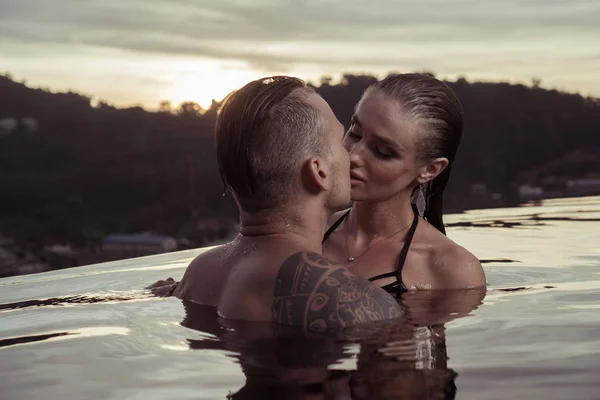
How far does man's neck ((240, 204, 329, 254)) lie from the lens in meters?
3.81

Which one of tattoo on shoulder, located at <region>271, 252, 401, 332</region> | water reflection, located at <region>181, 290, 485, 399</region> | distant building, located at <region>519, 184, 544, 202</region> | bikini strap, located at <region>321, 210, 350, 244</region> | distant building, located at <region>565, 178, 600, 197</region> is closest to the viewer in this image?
water reflection, located at <region>181, 290, 485, 399</region>

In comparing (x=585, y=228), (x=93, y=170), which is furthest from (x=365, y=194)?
(x=93, y=170)

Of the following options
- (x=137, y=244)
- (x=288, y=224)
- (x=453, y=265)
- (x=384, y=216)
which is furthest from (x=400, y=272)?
(x=137, y=244)

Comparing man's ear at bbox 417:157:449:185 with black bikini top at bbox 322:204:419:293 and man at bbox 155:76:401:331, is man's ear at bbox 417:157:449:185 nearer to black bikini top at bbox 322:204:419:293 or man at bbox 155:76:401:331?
black bikini top at bbox 322:204:419:293

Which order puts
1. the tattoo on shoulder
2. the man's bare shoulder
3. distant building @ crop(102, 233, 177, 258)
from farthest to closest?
1. distant building @ crop(102, 233, 177, 258)
2. the man's bare shoulder
3. the tattoo on shoulder

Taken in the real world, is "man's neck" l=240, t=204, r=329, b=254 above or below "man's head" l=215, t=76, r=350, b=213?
below

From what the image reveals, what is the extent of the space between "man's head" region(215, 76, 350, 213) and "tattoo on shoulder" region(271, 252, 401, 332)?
0.39 metres

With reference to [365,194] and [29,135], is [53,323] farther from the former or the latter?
[29,135]

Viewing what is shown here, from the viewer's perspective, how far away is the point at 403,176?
555 cm

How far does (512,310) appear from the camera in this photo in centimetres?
494

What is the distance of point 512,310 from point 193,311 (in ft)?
6.26

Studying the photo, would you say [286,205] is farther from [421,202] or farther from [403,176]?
[421,202]

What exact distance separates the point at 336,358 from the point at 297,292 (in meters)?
0.34

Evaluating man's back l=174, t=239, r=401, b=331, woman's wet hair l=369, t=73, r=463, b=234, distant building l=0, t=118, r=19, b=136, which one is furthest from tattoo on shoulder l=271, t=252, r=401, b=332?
distant building l=0, t=118, r=19, b=136
